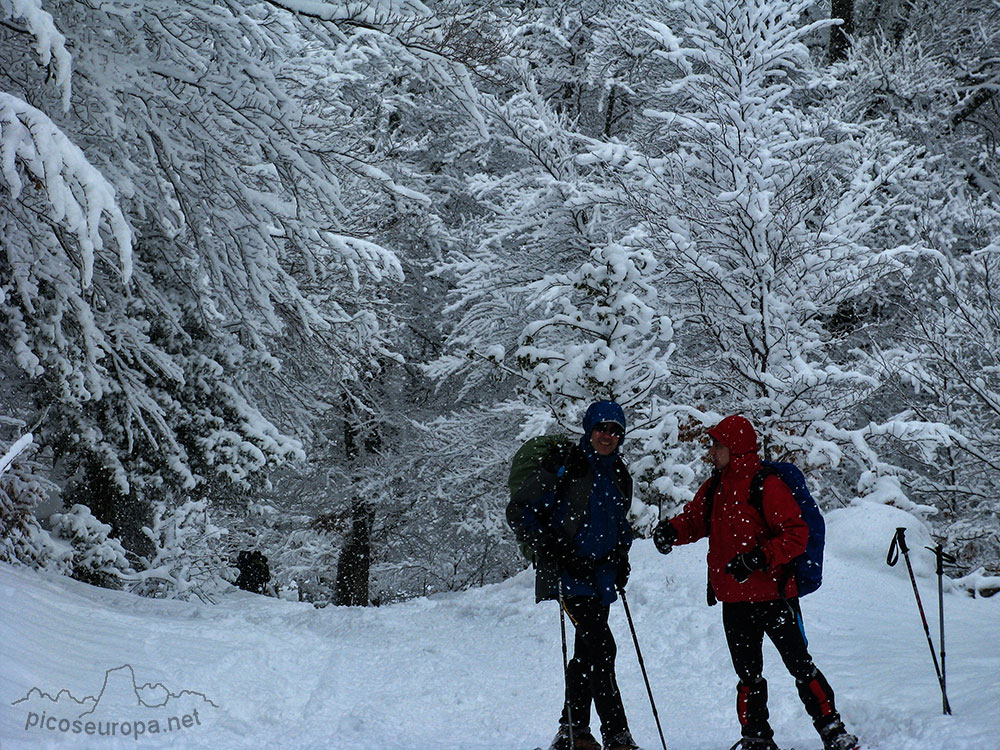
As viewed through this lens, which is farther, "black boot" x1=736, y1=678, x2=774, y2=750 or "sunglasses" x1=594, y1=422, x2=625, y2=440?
"sunglasses" x1=594, y1=422, x2=625, y2=440

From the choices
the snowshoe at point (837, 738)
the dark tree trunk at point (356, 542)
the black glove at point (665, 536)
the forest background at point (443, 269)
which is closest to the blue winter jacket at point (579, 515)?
the black glove at point (665, 536)

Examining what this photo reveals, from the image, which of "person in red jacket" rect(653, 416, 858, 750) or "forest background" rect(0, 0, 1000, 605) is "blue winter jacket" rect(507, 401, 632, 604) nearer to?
"person in red jacket" rect(653, 416, 858, 750)

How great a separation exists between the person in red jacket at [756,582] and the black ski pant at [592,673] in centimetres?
61

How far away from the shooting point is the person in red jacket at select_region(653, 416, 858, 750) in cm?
411

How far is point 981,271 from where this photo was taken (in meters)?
9.52

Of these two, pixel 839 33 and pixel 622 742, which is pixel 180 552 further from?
pixel 839 33

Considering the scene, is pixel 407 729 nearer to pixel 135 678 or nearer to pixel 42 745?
pixel 135 678

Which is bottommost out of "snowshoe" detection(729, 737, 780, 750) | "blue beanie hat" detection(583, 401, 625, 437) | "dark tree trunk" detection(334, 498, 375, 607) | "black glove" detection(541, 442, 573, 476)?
"dark tree trunk" detection(334, 498, 375, 607)

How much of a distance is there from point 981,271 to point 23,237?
372 inches

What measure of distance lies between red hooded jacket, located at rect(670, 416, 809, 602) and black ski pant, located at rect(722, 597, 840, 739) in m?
0.09

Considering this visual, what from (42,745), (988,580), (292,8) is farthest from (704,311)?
(42,745)

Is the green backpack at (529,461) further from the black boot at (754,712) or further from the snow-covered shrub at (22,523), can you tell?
the snow-covered shrub at (22,523)

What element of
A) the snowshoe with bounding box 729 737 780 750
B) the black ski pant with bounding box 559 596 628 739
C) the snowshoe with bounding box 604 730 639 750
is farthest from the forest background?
the snowshoe with bounding box 729 737 780 750

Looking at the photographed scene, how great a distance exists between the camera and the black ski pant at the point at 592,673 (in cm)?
434
